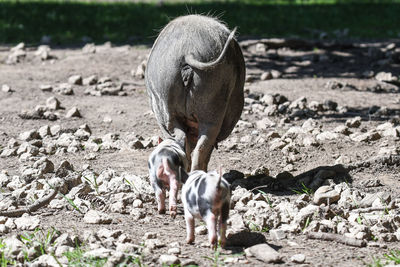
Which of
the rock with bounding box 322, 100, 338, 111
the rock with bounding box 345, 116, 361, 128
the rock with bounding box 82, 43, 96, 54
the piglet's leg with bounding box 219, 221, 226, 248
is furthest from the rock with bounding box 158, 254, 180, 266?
the rock with bounding box 82, 43, 96, 54

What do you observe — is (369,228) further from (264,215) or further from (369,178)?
(369,178)

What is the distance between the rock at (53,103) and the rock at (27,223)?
401cm

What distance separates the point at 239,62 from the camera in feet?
19.5

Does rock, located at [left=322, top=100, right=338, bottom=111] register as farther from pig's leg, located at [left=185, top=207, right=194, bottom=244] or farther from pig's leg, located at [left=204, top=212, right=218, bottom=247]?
pig's leg, located at [left=204, top=212, right=218, bottom=247]

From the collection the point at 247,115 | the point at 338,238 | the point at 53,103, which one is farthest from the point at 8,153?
the point at 338,238

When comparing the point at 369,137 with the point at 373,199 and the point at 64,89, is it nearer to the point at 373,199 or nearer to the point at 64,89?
the point at 373,199

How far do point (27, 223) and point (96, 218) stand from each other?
473 millimetres

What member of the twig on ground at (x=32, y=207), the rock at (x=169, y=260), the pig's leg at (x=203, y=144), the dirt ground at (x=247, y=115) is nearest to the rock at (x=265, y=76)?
the dirt ground at (x=247, y=115)

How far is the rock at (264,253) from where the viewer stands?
4230 mm

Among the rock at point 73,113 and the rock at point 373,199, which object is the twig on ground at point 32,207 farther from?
the rock at point 73,113

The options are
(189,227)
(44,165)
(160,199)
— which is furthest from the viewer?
(44,165)

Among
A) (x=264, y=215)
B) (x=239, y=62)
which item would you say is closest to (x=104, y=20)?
(x=239, y=62)

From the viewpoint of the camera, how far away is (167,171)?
511cm

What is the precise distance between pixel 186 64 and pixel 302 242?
1.73 meters
